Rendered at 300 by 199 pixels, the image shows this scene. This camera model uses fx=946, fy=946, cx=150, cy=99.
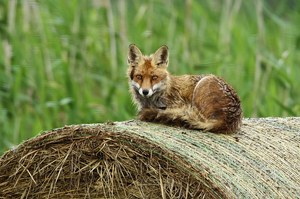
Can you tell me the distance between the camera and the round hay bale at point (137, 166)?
5.85 metres

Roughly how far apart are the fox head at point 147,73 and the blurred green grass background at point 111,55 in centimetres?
265

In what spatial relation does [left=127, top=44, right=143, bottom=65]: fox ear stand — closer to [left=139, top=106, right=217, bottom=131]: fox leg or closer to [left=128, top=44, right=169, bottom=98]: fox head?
[left=128, top=44, right=169, bottom=98]: fox head

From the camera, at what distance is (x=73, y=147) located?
20.2 feet

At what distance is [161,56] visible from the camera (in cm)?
694

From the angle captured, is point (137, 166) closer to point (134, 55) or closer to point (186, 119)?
point (186, 119)

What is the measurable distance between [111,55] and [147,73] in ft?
11.5

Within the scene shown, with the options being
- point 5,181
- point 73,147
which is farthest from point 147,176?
point 5,181

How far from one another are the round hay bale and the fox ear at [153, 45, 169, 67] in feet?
2.17

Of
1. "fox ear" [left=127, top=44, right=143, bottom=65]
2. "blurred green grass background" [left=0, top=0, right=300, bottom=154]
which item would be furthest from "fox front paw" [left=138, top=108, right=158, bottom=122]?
"blurred green grass background" [left=0, top=0, right=300, bottom=154]

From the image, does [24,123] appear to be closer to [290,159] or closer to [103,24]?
[103,24]

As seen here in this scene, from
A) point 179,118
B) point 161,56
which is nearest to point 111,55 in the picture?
point 161,56

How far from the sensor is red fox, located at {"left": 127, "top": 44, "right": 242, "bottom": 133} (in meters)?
6.52

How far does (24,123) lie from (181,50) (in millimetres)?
2151

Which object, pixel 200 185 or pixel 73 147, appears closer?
pixel 200 185
